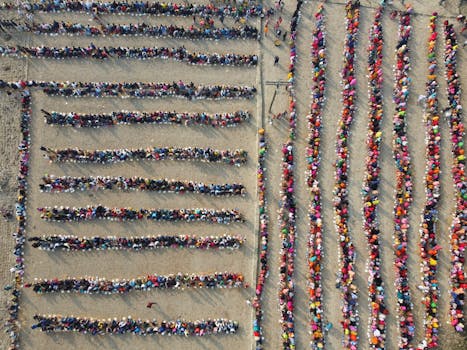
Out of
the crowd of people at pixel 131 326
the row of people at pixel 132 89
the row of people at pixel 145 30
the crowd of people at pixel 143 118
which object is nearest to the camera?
the crowd of people at pixel 131 326

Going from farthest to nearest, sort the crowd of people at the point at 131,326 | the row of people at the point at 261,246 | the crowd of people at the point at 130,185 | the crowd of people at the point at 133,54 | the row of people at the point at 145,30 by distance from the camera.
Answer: the row of people at the point at 145,30
the crowd of people at the point at 133,54
the crowd of people at the point at 130,185
the row of people at the point at 261,246
the crowd of people at the point at 131,326

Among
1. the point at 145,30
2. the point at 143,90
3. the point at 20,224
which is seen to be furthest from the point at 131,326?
the point at 145,30

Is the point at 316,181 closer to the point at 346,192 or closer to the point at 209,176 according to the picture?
the point at 346,192

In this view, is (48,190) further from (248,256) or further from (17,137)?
(248,256)

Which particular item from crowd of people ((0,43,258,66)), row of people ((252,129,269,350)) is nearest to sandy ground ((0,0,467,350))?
row of people ((252,129,269,350))

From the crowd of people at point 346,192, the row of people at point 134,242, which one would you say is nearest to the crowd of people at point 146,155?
the row of people at point 134,242

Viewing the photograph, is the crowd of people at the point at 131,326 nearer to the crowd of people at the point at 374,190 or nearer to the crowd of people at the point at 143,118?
the crowd of people at the point at 374,190

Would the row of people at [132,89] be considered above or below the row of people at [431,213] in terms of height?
above
